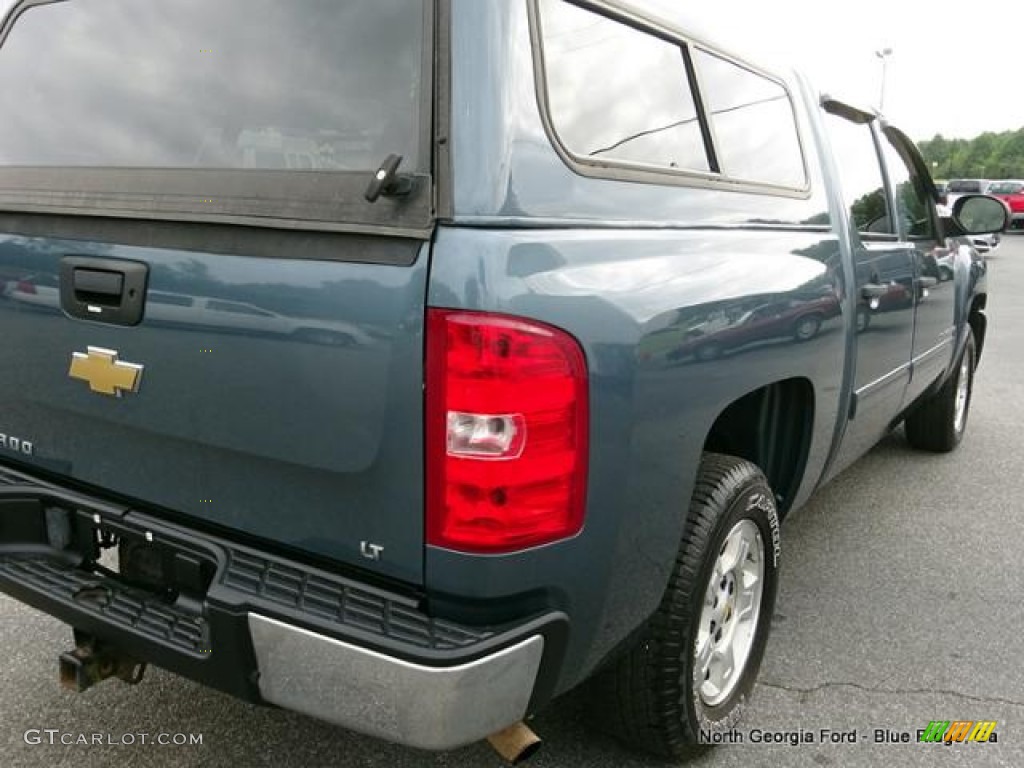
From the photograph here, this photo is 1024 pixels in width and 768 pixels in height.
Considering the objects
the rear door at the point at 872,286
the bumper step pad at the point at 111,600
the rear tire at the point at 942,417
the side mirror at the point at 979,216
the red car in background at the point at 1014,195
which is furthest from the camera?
the red car in background at the point at 1014,195

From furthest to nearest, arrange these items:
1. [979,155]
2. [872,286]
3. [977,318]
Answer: [979,155], [977,318], [872,286]

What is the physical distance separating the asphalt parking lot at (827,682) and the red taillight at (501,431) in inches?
38.3

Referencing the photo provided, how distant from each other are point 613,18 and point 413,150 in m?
0.74

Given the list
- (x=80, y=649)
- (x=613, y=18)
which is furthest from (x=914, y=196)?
(x=80, y=649)

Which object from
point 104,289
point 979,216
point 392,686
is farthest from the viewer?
point 979,216

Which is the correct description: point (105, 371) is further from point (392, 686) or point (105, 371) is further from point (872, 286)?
point (872, 286)

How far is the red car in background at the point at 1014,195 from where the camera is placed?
90.3 ft

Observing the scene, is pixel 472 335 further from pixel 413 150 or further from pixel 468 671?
pixel 468 671

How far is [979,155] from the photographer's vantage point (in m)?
110

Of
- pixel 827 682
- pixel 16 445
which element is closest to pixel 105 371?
pixel 16 445

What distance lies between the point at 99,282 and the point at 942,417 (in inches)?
184

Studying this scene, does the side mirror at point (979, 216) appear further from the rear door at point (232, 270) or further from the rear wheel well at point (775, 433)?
the rear door at point (232, 270)

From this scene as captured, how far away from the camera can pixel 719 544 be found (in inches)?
86.7

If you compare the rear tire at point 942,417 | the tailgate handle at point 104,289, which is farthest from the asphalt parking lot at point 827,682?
the tailgate handle at point 104,289
